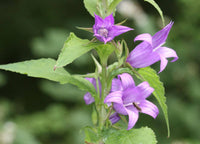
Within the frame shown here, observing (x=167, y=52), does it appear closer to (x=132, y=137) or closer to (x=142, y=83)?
(x=142, y=83)

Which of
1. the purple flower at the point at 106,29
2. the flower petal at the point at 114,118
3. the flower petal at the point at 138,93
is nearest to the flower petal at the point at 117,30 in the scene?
the purple flower at the point at 106,29

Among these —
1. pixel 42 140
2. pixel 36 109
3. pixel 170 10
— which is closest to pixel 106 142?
pixel 42 140

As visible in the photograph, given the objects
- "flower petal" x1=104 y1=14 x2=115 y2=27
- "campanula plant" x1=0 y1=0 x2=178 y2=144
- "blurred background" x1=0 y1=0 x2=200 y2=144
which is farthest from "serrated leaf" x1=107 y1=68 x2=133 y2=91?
"blurred background" x1=0 y1=0 x2=200 y2=144

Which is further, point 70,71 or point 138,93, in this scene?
point 70,71

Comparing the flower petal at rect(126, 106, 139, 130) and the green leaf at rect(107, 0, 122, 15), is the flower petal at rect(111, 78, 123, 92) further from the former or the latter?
the green leaf at rect(107, 0, 122, 15)

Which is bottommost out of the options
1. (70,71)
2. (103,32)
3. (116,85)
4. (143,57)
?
(70,71)

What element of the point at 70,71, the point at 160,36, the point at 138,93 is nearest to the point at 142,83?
the point at 138,93
